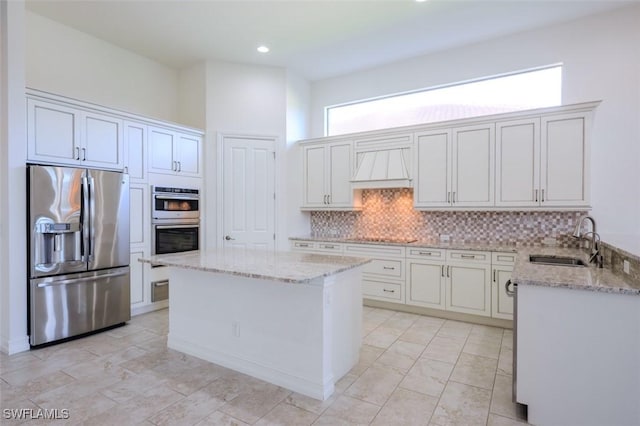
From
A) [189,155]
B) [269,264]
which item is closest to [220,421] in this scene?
[269,264]

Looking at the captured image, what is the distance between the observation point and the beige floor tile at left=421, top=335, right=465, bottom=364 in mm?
2928

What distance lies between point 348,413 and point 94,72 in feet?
15.6

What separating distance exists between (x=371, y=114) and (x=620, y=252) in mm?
3649

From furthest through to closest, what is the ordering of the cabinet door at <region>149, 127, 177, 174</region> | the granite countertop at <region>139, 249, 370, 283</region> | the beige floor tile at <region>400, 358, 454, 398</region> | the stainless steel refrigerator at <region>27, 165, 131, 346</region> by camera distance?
1. the cabinet door at <region>149, 127, 177, 174</region>
2. the stainless steel refrigerator at <region>27, 165, 131, 346</region>
3. the beige floor tile at <region>400, 358, 454, 398</region>
4. the granite countertop at <region>139, 249, 370, 283</region>

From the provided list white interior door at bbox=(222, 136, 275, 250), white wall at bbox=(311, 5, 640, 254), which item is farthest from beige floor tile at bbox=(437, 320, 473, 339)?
white interior door at bbox=(222, 136, 275, 250)

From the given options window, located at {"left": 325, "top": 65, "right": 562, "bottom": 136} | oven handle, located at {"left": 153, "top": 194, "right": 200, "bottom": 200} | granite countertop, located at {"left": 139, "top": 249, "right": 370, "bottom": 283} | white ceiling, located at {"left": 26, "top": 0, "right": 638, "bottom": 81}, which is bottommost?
granite countertop, located at {"left": 139, "top": 249, "right": 370, "bottom": 283}

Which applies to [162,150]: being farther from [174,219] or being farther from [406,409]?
[406,409]

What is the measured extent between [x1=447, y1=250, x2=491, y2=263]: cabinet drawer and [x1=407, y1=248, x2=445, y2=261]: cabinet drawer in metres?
0.09

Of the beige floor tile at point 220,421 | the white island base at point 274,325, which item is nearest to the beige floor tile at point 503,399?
the white island base at point 274,325

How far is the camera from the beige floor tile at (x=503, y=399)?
2113 mm

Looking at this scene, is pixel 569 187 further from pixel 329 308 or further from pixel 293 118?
pixel 293 118

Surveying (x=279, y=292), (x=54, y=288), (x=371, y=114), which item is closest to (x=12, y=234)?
(x=54, y=288)

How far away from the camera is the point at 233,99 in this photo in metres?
4.87

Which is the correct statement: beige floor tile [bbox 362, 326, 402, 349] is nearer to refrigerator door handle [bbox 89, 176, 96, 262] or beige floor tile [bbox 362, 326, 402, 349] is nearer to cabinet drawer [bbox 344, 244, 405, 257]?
cabinet drawer [bbox 344, 244, 405, 257]
